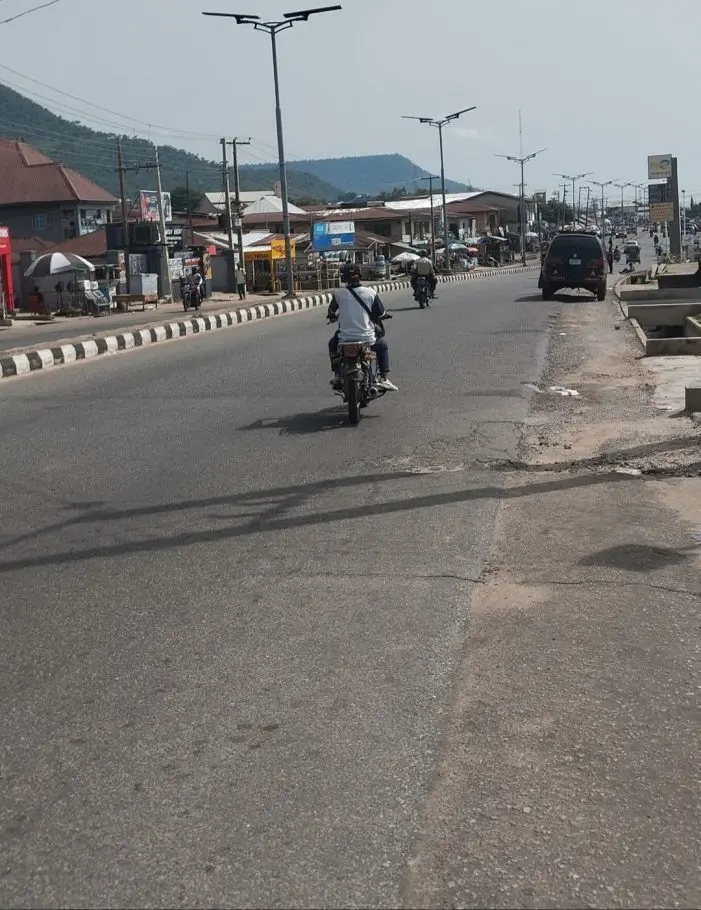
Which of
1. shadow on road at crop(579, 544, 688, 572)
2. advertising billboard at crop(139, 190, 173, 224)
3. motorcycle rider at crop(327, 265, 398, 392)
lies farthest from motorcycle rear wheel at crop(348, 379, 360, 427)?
advertising billboard at crop(139, 190, 173, 224)

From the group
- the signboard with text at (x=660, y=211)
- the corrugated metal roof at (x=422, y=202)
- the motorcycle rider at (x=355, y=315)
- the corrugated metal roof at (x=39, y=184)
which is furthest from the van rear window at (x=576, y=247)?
the corrugated metal roof at (x=422, y=202)

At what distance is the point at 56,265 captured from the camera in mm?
45625

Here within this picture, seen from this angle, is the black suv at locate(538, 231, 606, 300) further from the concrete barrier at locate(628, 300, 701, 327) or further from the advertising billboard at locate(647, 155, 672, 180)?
the advertising billboard at locate(647, 155, 672, 180)

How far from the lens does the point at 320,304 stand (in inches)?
1705

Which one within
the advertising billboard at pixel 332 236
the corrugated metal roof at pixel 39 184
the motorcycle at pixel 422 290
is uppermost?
the corrugated metal roof at pixel 39 184

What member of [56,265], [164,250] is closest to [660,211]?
[164,250]

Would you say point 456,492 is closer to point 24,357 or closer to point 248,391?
point 248,391

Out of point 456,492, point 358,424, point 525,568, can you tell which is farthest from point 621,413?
point 525,568

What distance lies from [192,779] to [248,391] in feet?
36.1

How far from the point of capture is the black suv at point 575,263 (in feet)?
111

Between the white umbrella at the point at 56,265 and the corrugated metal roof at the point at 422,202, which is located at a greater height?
the corrugated metal roof at the point at 422,202

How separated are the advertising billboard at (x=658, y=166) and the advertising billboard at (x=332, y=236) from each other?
Result: 111ft

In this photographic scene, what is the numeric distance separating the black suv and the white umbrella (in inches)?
761

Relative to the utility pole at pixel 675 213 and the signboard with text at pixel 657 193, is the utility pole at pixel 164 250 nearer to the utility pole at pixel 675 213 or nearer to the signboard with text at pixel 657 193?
the utility pole at pixel 675 213
